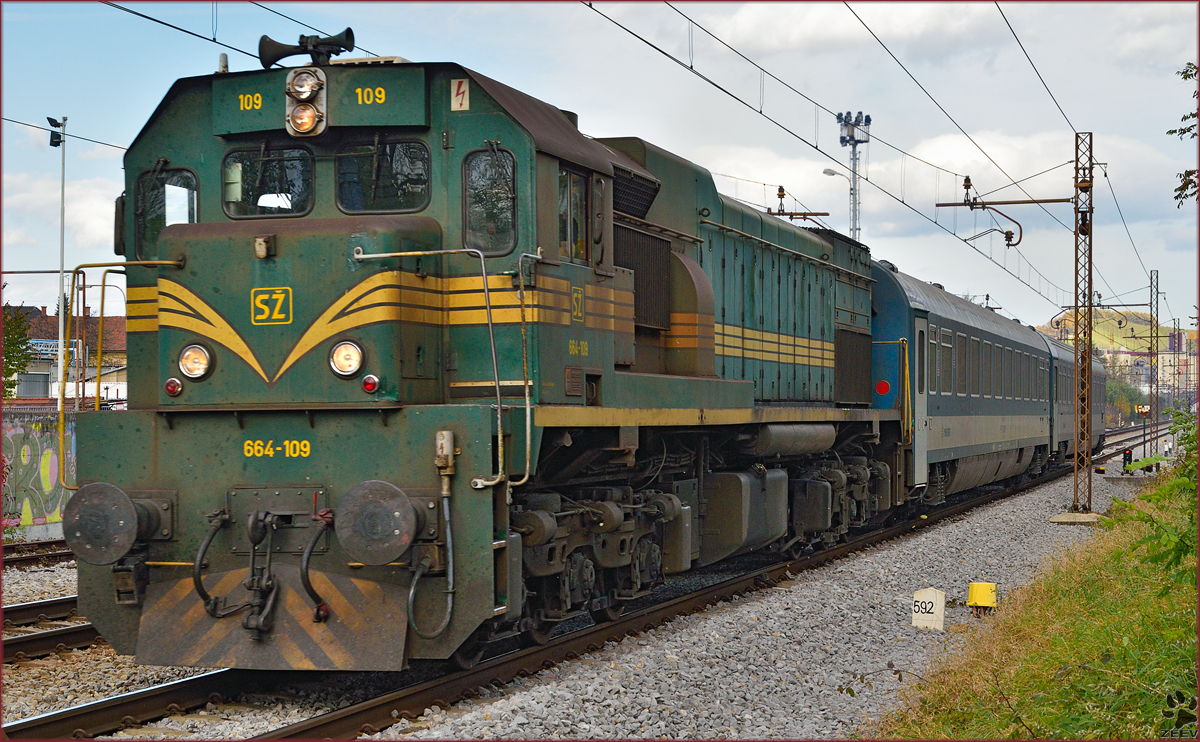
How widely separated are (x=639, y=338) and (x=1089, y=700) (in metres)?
4.62

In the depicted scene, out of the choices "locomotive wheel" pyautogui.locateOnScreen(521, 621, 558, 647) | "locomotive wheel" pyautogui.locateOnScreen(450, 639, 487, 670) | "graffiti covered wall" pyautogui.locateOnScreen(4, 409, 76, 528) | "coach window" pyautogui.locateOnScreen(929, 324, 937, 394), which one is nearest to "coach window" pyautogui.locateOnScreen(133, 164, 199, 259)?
"locomotive wheel" pyautogui.locateOnScreen(450, 639, 487, 670)

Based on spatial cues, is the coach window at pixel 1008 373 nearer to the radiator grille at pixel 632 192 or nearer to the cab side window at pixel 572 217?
the radiator grille at pixel 632 192

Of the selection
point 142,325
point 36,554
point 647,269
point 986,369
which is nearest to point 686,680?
point 647,269

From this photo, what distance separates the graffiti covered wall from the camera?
15398 mm

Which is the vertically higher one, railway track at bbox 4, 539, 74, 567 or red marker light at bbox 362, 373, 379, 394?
red marker light at bbox 362, 373, 379, 394

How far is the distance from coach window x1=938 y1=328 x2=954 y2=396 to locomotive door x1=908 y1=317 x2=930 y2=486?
1386 mm

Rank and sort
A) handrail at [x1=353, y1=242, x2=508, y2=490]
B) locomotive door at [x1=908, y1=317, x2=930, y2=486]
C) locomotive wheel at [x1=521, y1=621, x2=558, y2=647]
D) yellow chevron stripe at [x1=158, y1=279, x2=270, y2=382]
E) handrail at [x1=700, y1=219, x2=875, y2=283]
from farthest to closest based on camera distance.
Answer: locomotive door at [x1=908, y1=317, x2=930, y2=486] < handrail at [x1=700, y1=219, x2=875, y2=283] < locomotive wheel at [x1=521, y1=621, x2=558, y2=647] < yellow chevron stripe at [x1=158, y1=279, x2=270, y2=382] < handrail at [x1=353, y1=242, x2=508, y2=490]

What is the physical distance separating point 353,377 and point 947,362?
1451 centimetres

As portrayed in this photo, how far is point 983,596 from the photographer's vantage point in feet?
33.6

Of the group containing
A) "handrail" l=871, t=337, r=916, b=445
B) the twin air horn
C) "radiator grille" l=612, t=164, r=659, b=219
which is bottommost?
"handrail" l=871, t=337, r=916, b=445

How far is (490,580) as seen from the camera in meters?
6.53

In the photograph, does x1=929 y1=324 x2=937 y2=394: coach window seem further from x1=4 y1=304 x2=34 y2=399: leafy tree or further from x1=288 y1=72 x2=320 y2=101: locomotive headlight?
x1=4 y1=304 x2=34 y2=399: leafy tree

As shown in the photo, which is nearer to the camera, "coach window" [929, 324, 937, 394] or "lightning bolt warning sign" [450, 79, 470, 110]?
"lightning bolt warning sign" [450, 79, 470, 110]

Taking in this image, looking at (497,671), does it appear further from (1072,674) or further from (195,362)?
(1072,674)
